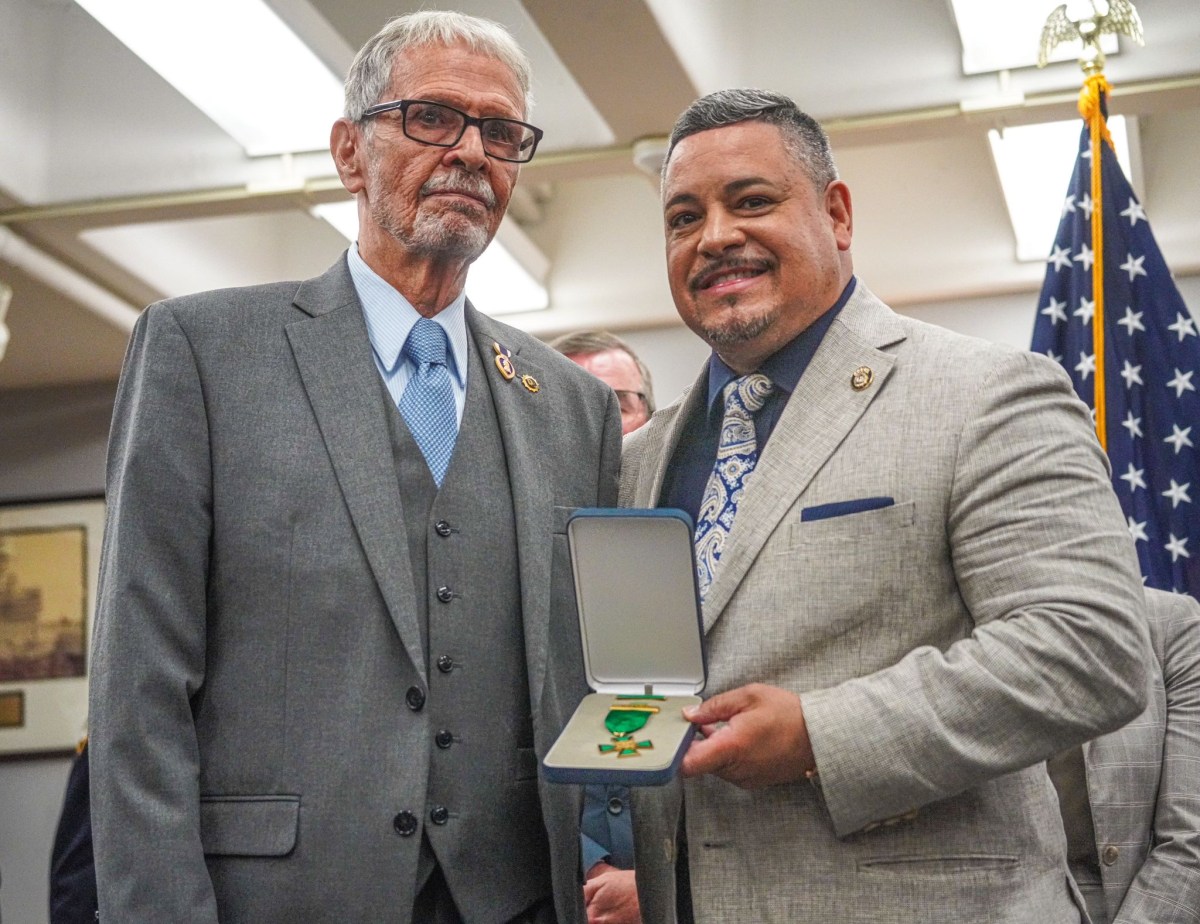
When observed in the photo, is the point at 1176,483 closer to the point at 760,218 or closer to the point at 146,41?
the point at 760,218

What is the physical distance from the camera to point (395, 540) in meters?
1.82

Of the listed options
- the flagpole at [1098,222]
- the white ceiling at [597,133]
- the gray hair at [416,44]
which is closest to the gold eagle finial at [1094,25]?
the flagpole at [1098,222]

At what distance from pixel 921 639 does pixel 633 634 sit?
13.8 inches

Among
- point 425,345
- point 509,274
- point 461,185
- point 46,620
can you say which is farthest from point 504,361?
point 46,620

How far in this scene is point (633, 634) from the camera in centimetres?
168

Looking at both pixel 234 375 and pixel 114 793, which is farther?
pixel 234 375

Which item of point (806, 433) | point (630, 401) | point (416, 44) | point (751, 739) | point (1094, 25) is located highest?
point (1094, 25)

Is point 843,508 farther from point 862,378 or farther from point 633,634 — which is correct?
point 633,634

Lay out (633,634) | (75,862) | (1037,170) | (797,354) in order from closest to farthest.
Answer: (633,634) < (797,354) < (75,862) < (1037,170)

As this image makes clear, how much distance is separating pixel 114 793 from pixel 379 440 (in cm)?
55

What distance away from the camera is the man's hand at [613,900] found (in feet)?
7.42

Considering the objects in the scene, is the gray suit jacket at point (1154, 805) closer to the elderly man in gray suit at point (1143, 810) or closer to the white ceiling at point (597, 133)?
the elderly man in gray suit at point (1143, 810)

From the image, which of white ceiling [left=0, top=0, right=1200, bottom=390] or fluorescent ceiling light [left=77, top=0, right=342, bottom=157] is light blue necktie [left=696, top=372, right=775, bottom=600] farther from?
fluorescent ceiling light [left=77, top=0, right=342, bottom=157]

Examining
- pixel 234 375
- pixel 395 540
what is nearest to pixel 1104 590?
pixel 395 540
